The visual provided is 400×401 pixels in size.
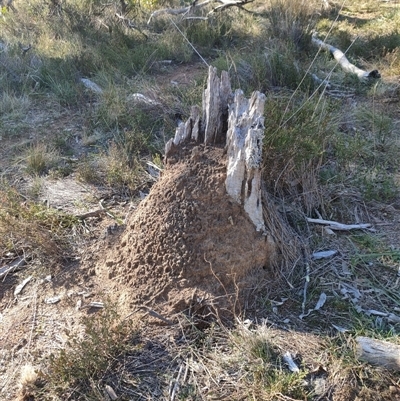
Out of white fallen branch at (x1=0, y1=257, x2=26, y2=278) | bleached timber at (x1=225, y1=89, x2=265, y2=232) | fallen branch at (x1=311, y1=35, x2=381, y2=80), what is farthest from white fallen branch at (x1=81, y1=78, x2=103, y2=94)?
bleached timber at (x1=225, y1=89, x2=265, y2=232)

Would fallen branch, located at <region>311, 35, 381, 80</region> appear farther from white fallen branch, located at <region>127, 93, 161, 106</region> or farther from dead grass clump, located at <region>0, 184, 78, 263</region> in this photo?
dead grass clump, located at <region>0, 184, 78, 263</region>

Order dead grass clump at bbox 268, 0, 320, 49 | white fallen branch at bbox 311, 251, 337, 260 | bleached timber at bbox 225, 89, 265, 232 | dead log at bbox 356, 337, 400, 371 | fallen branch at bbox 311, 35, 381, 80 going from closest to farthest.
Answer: dead log at bbox 356, 337, 400, 371 < bleached timber at bbox 225, 89, 265, 232 < white fallen branch at bbox 311, 251, 337, 260 < fallen branch at bbox 311, 35, 381, 80 < dead grass clump at bbox 268, 0, 320, 49

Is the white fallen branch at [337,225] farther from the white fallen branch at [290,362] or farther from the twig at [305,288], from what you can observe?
the white fallen branch at [290,362]

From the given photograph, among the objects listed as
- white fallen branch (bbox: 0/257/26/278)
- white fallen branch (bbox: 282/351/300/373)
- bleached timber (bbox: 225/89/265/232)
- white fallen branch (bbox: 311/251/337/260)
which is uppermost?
bleached timber (bbox: 225/89/265/232)

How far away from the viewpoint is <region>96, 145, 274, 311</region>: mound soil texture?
259 centimetres

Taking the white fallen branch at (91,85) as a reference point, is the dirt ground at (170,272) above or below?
above

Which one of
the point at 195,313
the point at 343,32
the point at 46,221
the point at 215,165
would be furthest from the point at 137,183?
the point at 343,32

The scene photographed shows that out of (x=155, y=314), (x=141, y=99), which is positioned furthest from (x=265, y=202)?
(x=141, y=99)

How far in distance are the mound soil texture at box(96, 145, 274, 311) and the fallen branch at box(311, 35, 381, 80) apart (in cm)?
347

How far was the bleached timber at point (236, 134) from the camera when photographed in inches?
97.5

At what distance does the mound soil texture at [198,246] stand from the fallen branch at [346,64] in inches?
137

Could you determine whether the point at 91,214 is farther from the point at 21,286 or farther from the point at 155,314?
the point at 155,314

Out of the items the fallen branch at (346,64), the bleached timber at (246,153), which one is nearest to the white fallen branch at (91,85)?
the fallen branch at (346,64)

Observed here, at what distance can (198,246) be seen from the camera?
2.61 m
